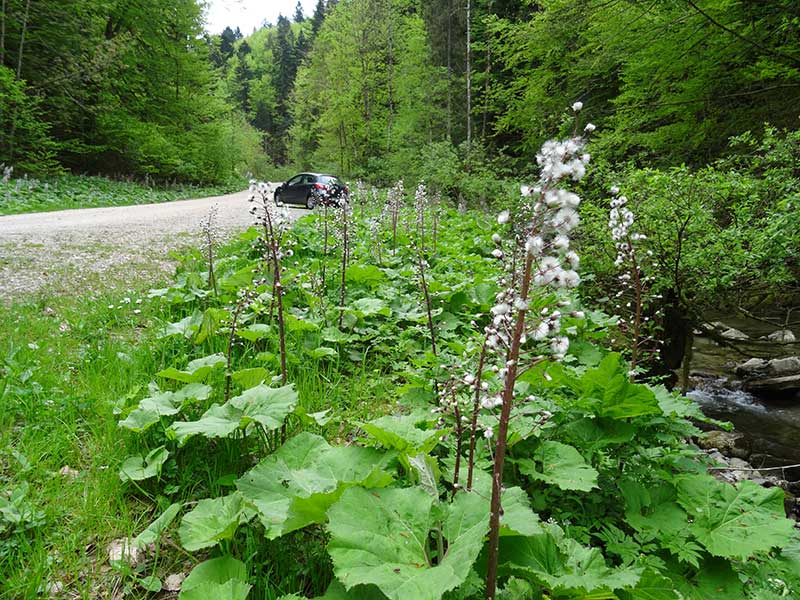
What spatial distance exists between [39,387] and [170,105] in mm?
26355

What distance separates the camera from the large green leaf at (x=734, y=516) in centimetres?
200

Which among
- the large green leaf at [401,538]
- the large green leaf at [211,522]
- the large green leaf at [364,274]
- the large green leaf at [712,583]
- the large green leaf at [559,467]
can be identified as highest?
the large green leaf at [364,274]

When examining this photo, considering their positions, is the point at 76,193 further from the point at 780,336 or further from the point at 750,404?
the point at 780,336

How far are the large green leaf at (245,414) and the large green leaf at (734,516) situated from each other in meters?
2.09

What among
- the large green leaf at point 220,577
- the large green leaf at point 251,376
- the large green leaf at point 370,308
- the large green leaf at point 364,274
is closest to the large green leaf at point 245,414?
the large green leaf at point 251,376

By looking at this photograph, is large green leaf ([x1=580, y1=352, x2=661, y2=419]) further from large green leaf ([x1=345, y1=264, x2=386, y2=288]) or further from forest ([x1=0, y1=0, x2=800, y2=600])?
large green leaf ([x1=345, y1=264, x2=386, y2=288])

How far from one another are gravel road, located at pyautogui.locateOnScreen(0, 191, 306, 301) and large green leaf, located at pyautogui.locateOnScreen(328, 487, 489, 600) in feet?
17.1

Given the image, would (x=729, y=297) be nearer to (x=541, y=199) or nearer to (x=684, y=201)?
(x=684, y=201)

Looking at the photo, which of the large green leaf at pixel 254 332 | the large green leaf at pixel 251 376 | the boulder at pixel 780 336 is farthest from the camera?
the boulder at pixel 780 336

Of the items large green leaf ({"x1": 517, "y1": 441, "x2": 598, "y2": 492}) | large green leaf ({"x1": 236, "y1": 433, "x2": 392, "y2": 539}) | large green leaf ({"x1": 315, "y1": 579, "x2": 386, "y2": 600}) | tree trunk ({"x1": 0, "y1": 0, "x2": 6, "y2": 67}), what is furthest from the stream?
tree trunk ({"x1": 0, "y1": 0, "x2": 6, "y2": 67})

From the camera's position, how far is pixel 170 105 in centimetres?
2478

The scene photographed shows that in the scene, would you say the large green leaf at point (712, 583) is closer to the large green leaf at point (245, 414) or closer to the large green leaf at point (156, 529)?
the large green leaf at point (245, 414)

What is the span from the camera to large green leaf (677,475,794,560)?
6.56ft

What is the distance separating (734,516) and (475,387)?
1.45 meters
